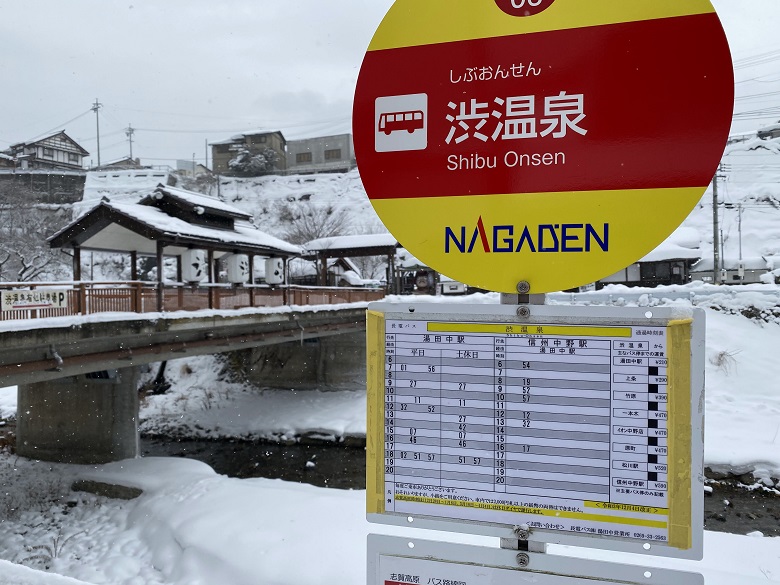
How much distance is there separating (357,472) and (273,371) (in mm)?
12664

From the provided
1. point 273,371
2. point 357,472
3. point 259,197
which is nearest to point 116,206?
point 357,472

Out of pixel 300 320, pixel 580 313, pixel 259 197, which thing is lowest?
pixel 300 320

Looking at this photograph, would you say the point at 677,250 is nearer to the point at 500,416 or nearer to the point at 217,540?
the point at 217,540

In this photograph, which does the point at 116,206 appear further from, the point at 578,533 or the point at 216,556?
the point at 578,533

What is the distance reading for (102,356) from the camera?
13367 millimetres

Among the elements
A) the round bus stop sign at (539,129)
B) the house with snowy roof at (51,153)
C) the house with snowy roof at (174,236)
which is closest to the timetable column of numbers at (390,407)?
the round bus stop sign at (539,129)

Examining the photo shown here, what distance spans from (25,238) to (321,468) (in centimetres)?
2693

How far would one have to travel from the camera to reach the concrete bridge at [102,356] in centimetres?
1153

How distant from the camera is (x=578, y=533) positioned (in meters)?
1.77

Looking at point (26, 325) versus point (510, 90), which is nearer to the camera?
point (510, 90)

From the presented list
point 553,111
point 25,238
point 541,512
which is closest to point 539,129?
point 553,111

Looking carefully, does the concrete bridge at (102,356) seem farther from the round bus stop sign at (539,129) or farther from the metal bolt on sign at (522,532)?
the metal bolt on sign at (522,532)

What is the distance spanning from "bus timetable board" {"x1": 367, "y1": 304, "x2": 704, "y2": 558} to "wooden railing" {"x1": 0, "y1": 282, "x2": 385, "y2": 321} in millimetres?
11387

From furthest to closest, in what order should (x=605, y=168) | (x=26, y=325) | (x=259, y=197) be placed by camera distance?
(x=259, y=197) → (x=26, y=325) → (x=605, y=168)
